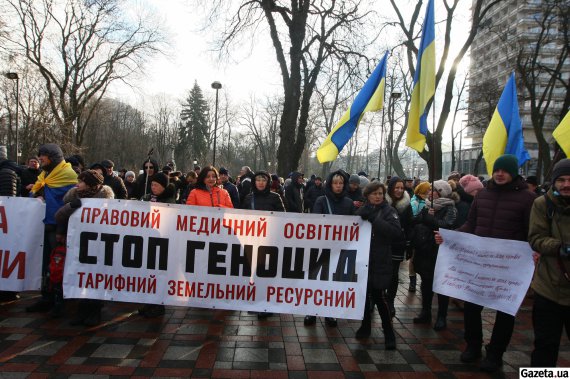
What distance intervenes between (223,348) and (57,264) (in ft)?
7.17

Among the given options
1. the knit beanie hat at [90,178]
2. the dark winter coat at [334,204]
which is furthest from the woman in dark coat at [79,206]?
the dark winter coat at [334,204]

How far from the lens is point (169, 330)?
185 inches

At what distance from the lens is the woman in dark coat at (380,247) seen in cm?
444

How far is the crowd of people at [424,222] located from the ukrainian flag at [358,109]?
16.3 inches

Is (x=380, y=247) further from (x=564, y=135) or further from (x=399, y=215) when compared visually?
(x=564, y=135)

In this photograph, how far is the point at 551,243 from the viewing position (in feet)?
10.7

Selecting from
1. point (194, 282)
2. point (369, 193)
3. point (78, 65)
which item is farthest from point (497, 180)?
point (78, 65)

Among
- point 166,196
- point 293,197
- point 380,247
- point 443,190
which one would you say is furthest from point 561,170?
point 293,197

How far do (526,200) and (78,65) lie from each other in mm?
31129

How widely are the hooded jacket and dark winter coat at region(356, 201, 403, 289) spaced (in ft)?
4.39

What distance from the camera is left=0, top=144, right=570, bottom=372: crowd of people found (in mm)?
3297

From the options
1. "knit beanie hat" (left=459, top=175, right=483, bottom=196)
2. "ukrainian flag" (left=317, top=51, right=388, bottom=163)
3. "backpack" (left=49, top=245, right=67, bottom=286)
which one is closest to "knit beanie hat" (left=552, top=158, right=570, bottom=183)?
"ukrainian flag" (left=317, top=51, right=388, bottom=163)

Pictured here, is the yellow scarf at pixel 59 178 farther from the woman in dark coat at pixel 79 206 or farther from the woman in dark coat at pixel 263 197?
the woman in dark coat at pixel 263 197

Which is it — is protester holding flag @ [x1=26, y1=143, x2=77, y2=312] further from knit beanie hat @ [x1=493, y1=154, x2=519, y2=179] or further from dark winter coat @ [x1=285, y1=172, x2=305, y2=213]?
dark winter coat @ [x1=285, y1=172, x2=305, y2=213]
